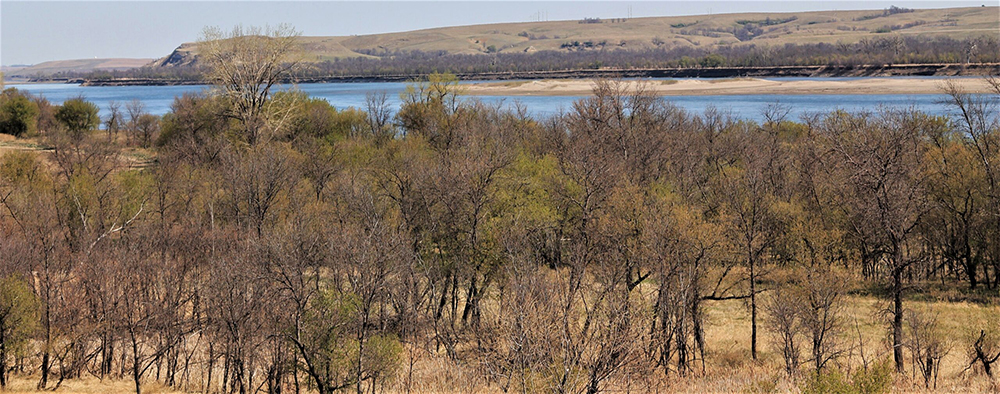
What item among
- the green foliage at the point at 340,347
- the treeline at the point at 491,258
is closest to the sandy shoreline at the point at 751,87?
the treeline at the point at 491,258

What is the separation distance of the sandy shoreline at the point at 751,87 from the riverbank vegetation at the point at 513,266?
7198 centimetres

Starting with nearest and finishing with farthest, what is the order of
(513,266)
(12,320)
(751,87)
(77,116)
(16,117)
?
1. (12,320)
2. (513,266)
3. (16,117)
4. (77,116)
5. (751,87)

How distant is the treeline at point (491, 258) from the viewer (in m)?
23.4

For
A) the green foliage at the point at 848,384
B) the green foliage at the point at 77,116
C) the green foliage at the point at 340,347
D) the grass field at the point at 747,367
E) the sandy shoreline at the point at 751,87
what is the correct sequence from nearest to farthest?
the green foliage at the point at 848,384 → the green foliage at the point at 340,347 → the grass field at the point at 747,367 → the green foliage at the point at 77,116 → the sandy shoreline at the point at 751,87

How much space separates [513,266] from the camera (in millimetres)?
25453

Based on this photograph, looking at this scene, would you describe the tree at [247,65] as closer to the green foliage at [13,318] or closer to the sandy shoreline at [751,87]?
the green foliage at [13,318]

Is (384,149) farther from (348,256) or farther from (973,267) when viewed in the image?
(973,267)

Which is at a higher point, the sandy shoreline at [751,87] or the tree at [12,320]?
the sandy shoreline at [751,87]

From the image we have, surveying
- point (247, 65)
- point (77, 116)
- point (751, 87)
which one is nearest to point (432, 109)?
point (247, 65)

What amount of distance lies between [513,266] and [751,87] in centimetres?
13340

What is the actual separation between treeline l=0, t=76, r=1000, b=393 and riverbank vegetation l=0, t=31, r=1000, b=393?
0.58ft

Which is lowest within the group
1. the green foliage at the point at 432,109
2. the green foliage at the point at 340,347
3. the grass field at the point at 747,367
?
the grass field at the point at 747,367

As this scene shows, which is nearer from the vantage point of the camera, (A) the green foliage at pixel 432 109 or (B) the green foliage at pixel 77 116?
(A) the green foliage at pixel 432 109

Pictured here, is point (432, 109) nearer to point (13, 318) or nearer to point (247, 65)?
point (247, 65)
